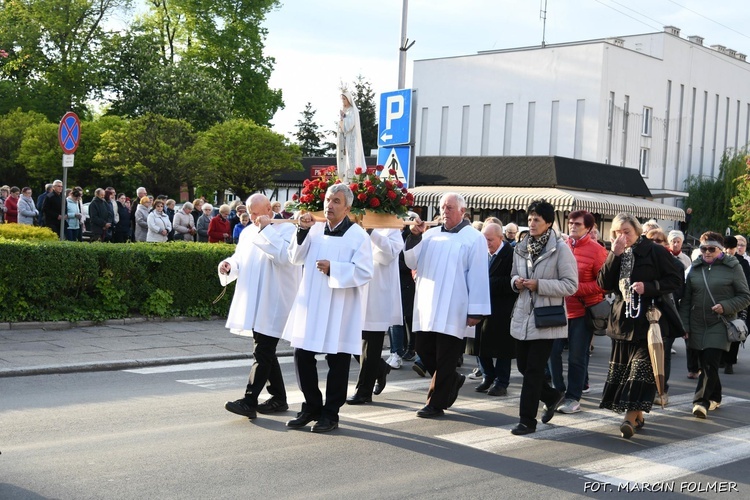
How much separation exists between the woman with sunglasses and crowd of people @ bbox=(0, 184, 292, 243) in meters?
10.0

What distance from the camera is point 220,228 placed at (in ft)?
62.3

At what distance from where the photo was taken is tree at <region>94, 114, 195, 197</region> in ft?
114

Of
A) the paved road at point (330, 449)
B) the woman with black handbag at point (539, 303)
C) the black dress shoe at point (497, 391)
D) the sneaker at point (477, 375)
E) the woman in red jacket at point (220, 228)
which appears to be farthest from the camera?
the woman in red jacket at point (220, 228)

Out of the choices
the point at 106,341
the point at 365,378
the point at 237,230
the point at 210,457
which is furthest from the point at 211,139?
the point at 210,457

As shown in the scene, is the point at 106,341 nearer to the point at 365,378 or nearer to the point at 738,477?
the point at 365,378

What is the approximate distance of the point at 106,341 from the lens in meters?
12.5

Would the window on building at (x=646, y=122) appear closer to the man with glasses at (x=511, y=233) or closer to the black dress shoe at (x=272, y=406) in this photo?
the man with glasses at (x=511, y=233)

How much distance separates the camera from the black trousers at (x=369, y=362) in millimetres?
9414

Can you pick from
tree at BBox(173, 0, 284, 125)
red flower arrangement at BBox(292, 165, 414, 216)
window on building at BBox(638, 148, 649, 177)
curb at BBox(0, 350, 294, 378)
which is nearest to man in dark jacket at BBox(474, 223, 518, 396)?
red flower arrangement at BBox(292, 165, 414, 216)

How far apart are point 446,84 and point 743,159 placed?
1828 centimetres

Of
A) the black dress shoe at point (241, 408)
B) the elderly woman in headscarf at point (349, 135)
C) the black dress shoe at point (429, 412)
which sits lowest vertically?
the black dress shoe at point (429, 412)

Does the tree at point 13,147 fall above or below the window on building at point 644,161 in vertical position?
below

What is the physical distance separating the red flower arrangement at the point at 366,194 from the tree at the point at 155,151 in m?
26.2

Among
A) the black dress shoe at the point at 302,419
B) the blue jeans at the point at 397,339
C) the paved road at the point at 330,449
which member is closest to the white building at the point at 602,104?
the blue jeans at the point at 397,339
